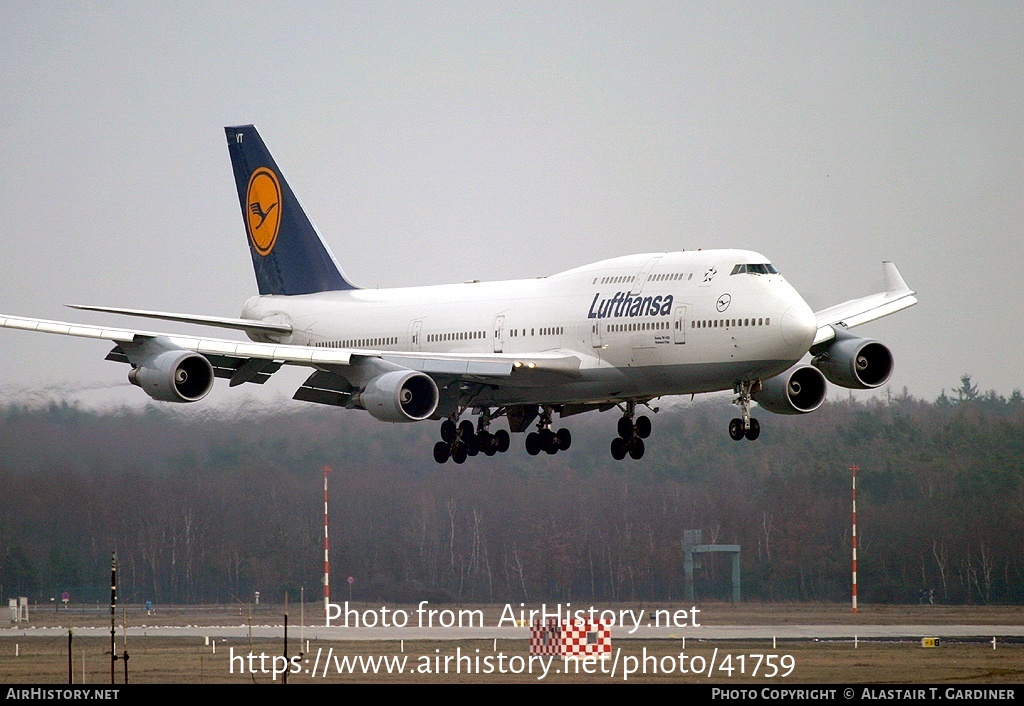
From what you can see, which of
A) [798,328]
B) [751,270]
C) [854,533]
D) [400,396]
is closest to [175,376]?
[400,396]

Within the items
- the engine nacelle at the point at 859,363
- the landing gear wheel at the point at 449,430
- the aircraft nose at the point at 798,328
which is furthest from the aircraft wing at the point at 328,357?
the engine nacelle at the point at 859,363

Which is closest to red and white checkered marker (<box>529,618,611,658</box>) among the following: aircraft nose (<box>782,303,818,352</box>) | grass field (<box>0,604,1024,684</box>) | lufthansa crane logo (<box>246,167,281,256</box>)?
grass field (<box>0,604,1024,684</box>)

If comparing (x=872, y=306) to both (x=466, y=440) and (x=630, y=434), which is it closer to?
(x=630, y=434)

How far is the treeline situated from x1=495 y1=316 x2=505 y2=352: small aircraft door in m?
14.8

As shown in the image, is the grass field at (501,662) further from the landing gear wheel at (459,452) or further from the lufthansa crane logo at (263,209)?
the lufthansa crane logo at (263,209)

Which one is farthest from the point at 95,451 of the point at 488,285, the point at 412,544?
the point at 488,285

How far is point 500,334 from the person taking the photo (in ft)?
182

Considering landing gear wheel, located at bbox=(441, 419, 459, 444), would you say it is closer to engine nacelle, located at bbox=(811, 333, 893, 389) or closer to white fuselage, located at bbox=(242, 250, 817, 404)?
white fuselage, located at bbox=(242, 250, 817, 404)

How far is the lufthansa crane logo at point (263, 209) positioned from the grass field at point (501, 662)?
631 inches

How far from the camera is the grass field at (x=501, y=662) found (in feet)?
158

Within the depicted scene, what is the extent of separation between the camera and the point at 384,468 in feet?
231
